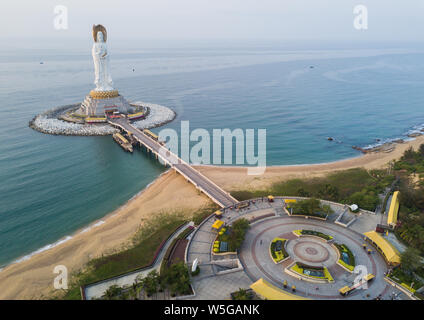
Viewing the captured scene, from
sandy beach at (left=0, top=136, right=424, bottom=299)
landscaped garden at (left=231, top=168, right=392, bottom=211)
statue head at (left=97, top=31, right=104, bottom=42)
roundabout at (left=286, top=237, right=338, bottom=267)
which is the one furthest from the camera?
statue head at (left=97, top=31, right=104, bottom=42)

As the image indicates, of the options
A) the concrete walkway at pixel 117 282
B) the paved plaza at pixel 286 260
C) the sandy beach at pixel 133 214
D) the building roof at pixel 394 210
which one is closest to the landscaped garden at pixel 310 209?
the paved plaza at pixel 286 260

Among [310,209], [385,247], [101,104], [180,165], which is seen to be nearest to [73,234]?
[180,165]

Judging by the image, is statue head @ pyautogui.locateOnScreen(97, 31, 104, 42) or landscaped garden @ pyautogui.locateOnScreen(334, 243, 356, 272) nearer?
landscaped garden @ pyautogui.locateOnScreen(334, 243, 356, 272)

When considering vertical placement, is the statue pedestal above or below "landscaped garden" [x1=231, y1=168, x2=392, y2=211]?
above

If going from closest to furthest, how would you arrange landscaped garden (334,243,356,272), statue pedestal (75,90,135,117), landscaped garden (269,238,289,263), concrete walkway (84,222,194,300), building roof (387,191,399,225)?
1. concrete walkway (84,222,194,300)
2. landscaped garden (334,243,356,272)
3. landscaped garden (269,238,289,263)
4. building roof (387,191,399,225)
5. statue pedestal (75,90,135,117)

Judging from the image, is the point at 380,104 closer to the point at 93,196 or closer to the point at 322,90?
the point at 322,90

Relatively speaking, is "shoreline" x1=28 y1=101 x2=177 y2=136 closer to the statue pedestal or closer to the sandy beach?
the statue pedestal

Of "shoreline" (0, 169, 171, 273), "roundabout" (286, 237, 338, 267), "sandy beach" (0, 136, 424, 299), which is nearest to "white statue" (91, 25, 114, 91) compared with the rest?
"sandy beach" (0, 136, 424, 299)
